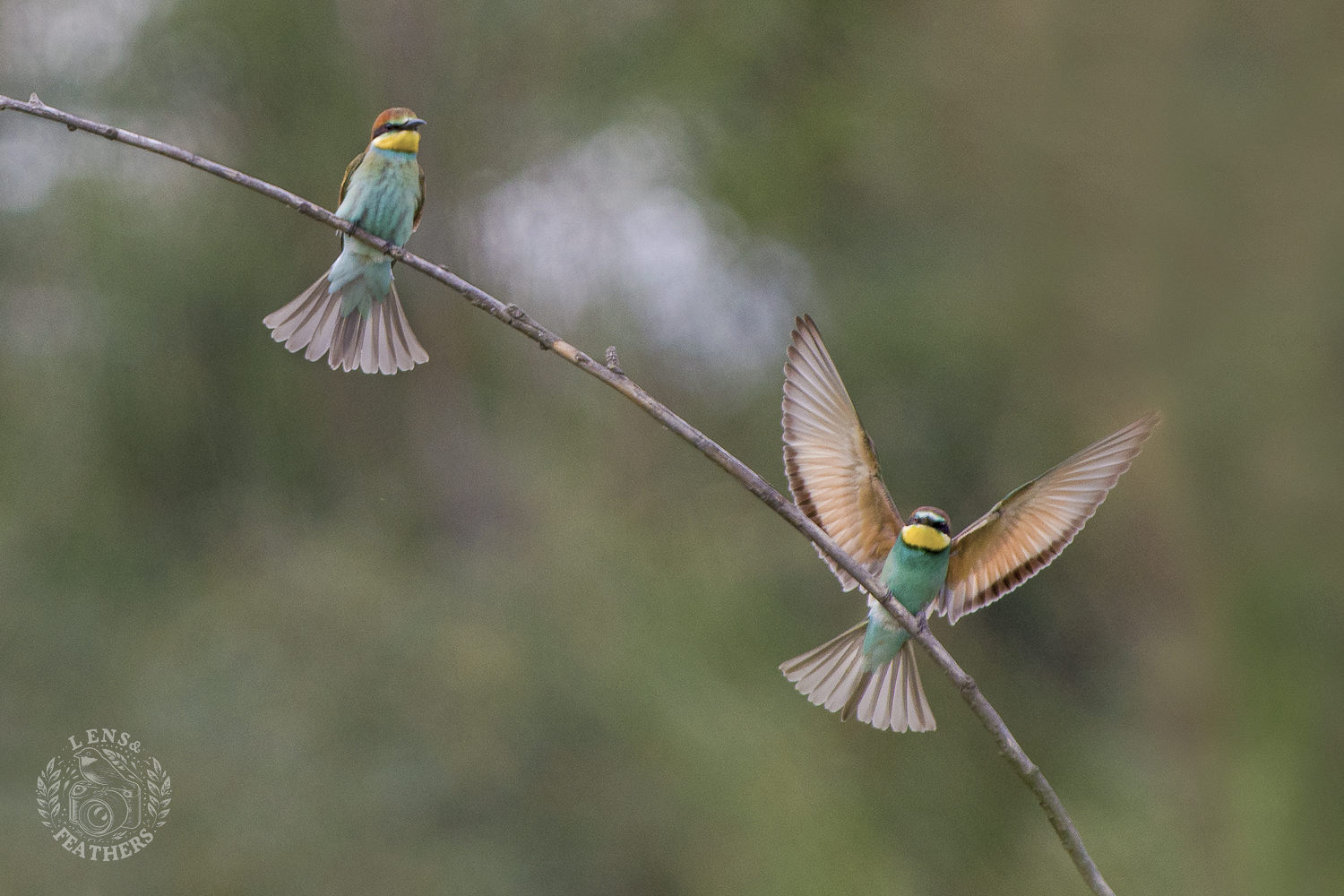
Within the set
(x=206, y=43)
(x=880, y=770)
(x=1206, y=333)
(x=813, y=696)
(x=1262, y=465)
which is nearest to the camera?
(x=813, y=696)

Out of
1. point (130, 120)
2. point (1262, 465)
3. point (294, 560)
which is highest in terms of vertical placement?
point (130, 120)

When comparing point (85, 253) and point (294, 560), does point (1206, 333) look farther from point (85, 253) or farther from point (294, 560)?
point (85, 253)

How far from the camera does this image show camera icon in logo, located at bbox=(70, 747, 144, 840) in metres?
3.36

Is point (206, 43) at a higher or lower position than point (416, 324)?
higher

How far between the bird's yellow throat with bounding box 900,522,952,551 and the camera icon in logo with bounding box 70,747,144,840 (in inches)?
93.5

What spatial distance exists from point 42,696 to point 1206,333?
15.7ft

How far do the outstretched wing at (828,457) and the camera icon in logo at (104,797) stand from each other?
2.27 meters

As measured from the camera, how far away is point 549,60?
655cm

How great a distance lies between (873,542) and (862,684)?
23 centimetres

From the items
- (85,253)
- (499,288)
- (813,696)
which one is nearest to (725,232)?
(499,288)

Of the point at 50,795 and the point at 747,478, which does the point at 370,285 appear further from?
the point at 50,795

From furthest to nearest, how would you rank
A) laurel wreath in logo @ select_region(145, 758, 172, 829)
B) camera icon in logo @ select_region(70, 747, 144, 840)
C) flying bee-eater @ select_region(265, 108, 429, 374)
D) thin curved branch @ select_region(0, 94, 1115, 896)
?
1. laurel wreath in logo @ select_region(145, 758, 172, 829)
2. camera icon in logo @ select_region(70, 747, 144, 840)
3. flying bee-eater @ select_region(265, 108, 429, 374)
4. thin curved branch @ select_region(0, 94, 1115, 896)

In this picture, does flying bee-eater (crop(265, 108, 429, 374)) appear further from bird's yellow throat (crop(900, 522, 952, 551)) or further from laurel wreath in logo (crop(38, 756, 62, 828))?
laurel wreath in logo (crop(38, 756, 62, 828))

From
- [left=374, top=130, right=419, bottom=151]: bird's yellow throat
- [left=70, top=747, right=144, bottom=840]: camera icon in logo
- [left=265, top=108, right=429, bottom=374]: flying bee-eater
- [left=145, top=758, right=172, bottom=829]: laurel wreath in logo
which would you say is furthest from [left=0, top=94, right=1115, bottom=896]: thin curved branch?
[left=145, top=758, right=172, bottom=829]: laurel wreath in logo
